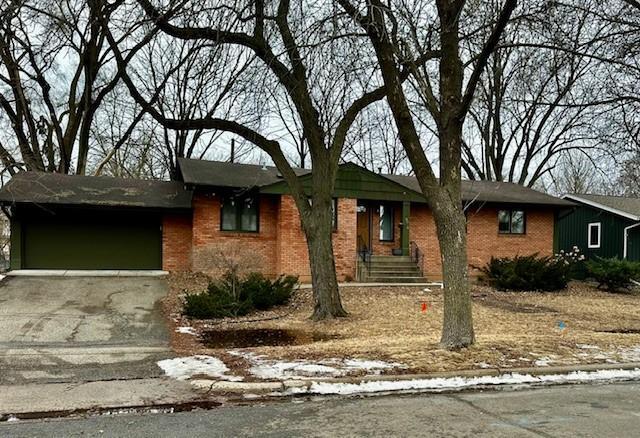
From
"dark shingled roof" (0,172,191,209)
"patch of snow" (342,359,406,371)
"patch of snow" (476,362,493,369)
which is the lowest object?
"patch of snow" (342,359,406,371)

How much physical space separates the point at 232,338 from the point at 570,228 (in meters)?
22.9

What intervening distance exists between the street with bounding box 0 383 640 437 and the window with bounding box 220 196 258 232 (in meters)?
13.4

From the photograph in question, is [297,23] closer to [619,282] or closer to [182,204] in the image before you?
[182,204]

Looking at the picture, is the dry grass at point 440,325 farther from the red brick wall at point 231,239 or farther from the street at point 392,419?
the street at point 392,419

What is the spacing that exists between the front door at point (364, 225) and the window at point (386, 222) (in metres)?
0.57

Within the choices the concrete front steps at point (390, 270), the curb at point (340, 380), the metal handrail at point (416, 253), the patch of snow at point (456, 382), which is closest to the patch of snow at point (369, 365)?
the curb at point (340, 380)

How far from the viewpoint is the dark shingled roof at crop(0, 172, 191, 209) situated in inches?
689

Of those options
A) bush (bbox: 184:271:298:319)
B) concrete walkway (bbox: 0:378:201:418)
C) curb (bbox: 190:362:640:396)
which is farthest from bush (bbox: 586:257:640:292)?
concrete walkway (bbox: 0:378:201:418)

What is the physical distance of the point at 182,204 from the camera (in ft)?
61.2

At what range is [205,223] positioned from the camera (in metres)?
18.2

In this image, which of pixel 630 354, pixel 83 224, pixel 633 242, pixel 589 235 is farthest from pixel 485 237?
pixel 83 224

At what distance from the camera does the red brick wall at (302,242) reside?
18453 mm

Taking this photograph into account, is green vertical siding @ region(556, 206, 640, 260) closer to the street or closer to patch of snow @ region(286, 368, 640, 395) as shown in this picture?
patch of snow @ region(286, 368, 640, 395)

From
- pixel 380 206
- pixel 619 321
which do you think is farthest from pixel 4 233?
pixel 619 321
